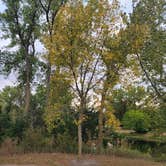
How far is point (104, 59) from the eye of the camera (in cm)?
2227

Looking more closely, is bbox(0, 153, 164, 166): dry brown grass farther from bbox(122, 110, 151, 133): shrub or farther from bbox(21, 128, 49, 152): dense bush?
bbox(122, 110, 151, 133): shrub

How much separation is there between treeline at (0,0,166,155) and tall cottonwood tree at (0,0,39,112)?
0.24 ft

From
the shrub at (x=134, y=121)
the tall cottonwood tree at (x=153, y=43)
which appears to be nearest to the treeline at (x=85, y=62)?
the tall cottonwood tree at (x=153, y=43)

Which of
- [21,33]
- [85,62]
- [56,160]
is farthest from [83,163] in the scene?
[21,33]

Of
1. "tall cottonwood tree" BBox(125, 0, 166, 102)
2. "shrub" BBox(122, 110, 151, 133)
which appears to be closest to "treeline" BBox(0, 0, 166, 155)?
"tall cottonwood tree" BBox(125, 0, 166, 102)

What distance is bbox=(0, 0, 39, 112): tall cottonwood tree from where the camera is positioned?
31328 millimetres

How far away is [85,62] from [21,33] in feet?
37.3

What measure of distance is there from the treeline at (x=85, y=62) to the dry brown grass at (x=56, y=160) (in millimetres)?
1467

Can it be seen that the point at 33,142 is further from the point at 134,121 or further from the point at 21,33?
the point at 134,121

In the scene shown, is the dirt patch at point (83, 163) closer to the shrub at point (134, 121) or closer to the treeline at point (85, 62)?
the treeline at point (85, 62)

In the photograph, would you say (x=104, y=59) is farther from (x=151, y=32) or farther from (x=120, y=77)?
(x=151, y=32)

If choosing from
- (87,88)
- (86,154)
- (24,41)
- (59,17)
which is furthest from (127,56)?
(24,41)

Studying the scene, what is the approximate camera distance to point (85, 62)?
71.8 feet

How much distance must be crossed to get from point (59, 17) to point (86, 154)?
7.66m
